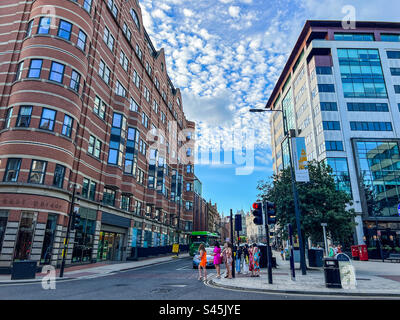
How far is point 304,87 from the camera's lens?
52906 millimetres

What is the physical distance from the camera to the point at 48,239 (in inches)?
708

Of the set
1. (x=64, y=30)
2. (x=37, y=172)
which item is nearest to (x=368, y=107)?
(x=64, y=30)

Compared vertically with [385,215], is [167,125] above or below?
above

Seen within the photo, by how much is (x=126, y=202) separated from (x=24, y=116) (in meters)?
14.6

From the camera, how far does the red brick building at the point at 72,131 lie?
17625 mm

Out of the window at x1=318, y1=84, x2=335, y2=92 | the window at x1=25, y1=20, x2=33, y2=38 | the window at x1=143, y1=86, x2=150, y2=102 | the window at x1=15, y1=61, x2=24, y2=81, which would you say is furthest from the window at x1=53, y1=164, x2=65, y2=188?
the window at x1=318, y1=84, x2=335, y2=92

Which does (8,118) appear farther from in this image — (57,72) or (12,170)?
(57,72)

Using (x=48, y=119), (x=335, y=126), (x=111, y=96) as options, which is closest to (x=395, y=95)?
(x=335, y=126)

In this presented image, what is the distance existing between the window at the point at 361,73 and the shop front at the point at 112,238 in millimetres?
41965

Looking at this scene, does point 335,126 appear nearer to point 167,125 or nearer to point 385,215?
point 385,215

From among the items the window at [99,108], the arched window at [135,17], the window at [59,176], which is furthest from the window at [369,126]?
the window at [59,176]

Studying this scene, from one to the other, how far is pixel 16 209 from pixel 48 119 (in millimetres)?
6503

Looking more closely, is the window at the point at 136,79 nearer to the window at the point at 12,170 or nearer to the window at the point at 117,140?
the window at the point at 117,140
